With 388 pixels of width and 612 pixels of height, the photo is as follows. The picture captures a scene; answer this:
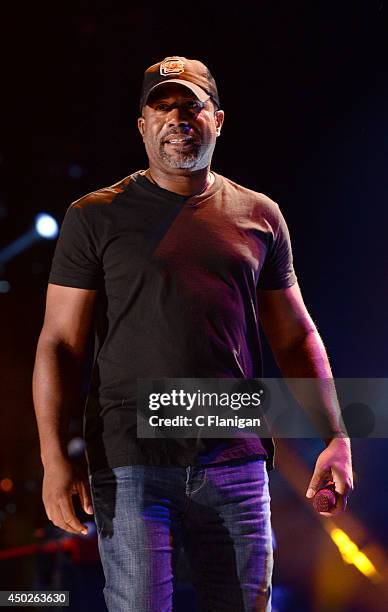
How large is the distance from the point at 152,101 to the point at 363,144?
102 inches

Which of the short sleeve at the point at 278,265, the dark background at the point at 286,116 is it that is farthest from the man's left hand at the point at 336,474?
the dark background at the point at 286,116

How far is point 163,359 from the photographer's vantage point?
7.34ft

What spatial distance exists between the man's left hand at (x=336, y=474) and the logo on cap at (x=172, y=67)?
1.33 meters

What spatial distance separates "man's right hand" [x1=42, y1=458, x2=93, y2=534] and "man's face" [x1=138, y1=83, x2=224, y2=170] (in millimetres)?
998

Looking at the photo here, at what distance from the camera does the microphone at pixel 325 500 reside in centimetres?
229

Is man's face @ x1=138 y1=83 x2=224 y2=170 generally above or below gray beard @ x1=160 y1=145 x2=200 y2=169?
above

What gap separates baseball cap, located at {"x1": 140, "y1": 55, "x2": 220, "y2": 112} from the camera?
253 centimetres

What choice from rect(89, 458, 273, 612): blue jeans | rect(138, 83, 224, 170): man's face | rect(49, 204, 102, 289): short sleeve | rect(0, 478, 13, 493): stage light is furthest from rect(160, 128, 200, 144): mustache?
rect(0, 478, 13, 493): stage light

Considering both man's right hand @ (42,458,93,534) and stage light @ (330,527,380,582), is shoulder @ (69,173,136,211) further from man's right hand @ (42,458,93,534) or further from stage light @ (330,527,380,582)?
stage light @ (330,527,380,582)

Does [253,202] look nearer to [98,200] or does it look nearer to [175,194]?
[175,194]

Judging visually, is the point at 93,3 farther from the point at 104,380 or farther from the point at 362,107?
the point at 104,380

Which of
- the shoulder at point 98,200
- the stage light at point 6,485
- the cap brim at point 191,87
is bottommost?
the stage light at point 6,485

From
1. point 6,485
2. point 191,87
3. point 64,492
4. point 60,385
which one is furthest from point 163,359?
point 6,485

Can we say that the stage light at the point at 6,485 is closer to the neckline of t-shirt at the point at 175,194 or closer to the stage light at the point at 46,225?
the stage light at the point at 46,225
